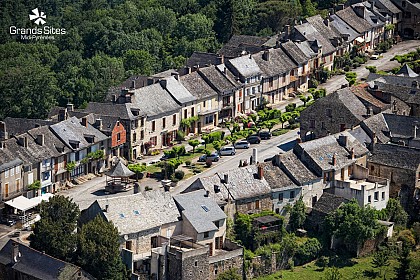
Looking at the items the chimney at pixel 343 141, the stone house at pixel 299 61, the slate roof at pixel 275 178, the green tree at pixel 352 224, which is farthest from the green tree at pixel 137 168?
the stone house at pixel 299 61

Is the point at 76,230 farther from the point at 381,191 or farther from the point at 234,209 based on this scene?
the point at 381,191

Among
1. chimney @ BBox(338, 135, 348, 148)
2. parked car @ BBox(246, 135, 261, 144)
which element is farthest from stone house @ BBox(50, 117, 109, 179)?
chimney @ BBox(338, 135, 348, 148)

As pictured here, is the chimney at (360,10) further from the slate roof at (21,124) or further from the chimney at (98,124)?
the slate roof at (21,124)

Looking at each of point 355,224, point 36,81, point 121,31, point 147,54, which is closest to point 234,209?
point 355,224

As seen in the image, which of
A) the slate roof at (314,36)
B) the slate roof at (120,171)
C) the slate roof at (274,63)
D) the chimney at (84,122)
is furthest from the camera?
the slate roof at (314,36)

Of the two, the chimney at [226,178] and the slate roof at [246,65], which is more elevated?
the slate roof at [246,65]
